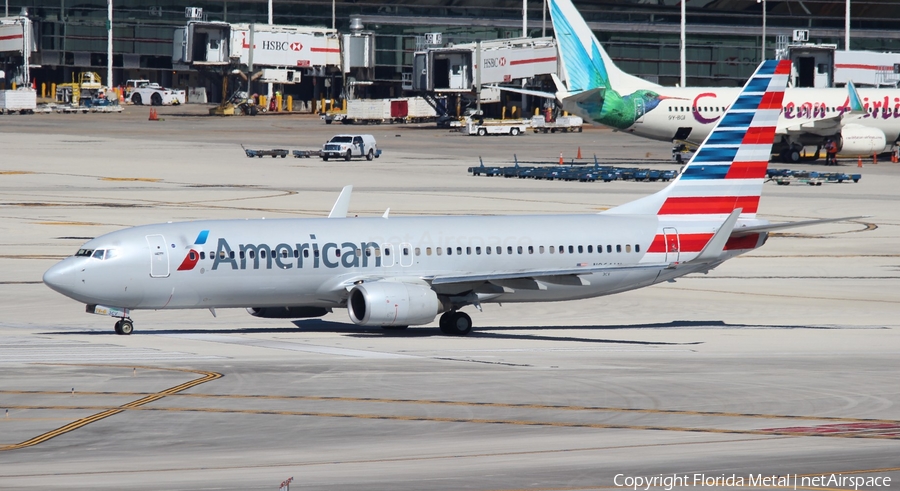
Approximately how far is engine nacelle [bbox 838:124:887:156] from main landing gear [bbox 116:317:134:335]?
261 feet

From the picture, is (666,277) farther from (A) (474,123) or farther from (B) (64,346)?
(A) (474,123)

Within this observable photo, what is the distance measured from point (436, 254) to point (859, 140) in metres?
74.8

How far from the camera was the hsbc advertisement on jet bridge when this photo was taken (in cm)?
15975

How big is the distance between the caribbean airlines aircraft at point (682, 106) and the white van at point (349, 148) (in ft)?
55.0

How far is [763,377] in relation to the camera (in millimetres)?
33438

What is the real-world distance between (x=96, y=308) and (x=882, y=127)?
86517mm

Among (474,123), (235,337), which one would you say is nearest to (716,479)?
(235,337)

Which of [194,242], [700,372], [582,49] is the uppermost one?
[582,49]

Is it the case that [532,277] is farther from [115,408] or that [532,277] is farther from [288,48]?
[288,48]

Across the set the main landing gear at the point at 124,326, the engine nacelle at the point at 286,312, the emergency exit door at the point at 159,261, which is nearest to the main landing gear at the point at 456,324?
the engine nacelle at the point at 286,312

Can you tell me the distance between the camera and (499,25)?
178m

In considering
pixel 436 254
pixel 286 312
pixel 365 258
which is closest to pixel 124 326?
pixel 286 312

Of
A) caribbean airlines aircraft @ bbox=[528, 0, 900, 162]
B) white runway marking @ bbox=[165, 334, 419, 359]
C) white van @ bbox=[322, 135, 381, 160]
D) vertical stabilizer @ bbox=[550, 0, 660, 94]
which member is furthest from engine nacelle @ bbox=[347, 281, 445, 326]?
white van @ bbox=[322, 135, 381, 160]

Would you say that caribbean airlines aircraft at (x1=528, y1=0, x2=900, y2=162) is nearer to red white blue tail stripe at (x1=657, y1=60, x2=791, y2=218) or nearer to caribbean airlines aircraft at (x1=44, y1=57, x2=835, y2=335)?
red white blue tail stripe at (x1=657, y1=60, x2=791, y2=218)
